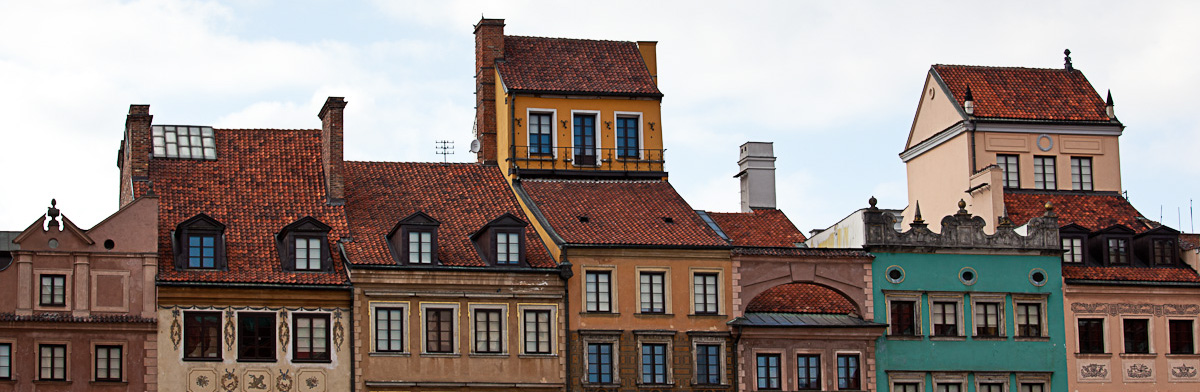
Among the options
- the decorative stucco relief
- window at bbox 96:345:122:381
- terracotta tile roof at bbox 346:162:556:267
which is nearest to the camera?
window at bbox 96:345:122:381

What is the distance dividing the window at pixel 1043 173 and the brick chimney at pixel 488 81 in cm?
1835

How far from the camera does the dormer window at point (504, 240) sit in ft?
196

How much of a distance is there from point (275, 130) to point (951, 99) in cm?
2285

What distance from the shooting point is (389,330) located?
2296 inches

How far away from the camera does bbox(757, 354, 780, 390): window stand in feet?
201

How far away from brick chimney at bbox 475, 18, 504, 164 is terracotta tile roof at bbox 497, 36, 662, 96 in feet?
1.78

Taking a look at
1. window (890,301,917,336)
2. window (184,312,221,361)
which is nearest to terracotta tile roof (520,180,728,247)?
window (890,301,917,336)

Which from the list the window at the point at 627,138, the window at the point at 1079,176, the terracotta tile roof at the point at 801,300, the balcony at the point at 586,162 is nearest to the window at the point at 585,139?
the balcony at the point at 586,162

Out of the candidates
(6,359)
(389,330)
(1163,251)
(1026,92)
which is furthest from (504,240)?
(1163,251)

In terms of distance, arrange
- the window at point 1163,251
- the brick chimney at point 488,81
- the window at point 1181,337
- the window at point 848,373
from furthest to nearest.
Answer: the brick chimney at point 488,81 → the window at point 1163,251 → the window at point 1181,337 → the window at point 848,373

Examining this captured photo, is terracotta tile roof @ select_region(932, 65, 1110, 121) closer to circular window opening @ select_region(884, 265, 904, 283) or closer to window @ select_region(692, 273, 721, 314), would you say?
circular window opening @ select_region(884, 265, 904, 283)

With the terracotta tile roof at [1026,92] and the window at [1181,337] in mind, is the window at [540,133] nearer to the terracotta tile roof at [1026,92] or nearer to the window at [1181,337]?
the terracotta tile roof at [1026,92]

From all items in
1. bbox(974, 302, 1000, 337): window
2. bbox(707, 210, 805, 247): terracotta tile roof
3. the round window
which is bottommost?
bbox(974, 302, 1000, 337): window

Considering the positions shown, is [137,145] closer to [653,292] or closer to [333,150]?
[333,150]
